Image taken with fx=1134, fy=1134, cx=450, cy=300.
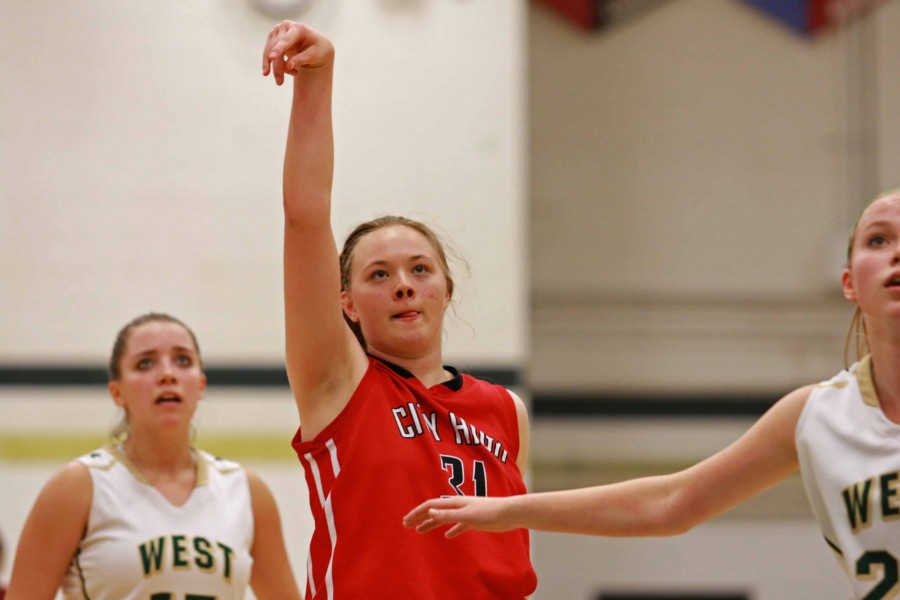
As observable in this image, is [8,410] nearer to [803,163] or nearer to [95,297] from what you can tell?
[95,297]

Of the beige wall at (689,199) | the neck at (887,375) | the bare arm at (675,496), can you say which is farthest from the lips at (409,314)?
the beige wall at (689,199)

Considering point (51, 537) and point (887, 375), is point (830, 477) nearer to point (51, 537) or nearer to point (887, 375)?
point (887, 375)

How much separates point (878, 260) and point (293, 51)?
3.76ft

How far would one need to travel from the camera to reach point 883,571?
1.88m

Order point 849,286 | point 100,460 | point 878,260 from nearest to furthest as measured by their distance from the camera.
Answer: point 878,260
point 849,286
point 100,460

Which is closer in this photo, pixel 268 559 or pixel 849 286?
pixel 849 286

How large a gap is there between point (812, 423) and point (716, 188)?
Answer: 22.3 ft

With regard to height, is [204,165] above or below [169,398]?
above

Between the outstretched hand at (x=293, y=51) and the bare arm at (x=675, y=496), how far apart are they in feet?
2.87

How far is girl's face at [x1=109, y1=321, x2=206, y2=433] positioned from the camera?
341cm

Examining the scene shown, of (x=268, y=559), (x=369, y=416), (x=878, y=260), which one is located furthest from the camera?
(x=268, y=559)

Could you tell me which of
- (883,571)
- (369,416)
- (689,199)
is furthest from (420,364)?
(689,199)

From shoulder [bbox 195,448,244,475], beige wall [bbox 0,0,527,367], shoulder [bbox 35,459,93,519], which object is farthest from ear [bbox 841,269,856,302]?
beige wall [bbox 0,0,527,367]

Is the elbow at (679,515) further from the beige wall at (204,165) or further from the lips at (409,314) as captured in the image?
the beige wall at (204,165)
